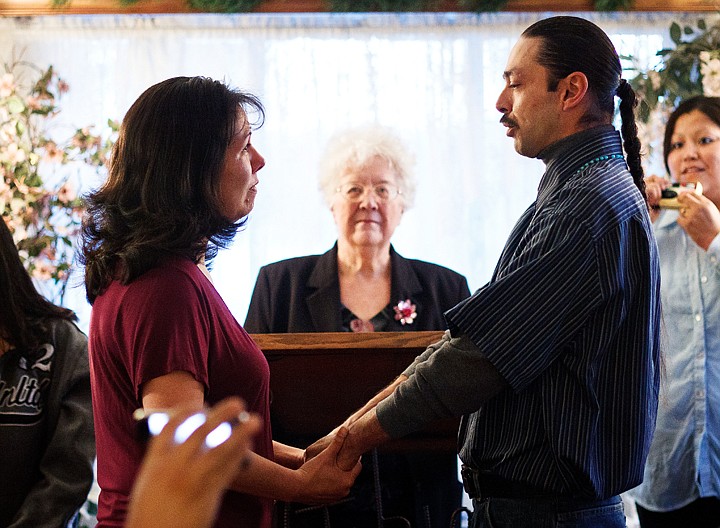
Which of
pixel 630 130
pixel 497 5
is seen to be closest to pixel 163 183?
pixel 630 130

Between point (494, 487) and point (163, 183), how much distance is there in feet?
2.65

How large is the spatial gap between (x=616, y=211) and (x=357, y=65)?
8.21 feet

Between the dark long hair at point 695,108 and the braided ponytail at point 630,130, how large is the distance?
1.05m

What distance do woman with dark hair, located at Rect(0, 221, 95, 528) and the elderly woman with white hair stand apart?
0.78 meters

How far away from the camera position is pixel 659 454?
2.60 m

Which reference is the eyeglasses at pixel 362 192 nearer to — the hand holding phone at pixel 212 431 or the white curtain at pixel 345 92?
the white curtain at pixel 345 92

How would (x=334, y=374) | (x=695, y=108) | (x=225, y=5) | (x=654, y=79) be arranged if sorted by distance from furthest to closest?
(x=225, y=5) < (x=654, y=79) < (x=695, y=108) < (x=334, y=374)

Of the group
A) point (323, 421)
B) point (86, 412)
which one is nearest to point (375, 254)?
point (323, 421)

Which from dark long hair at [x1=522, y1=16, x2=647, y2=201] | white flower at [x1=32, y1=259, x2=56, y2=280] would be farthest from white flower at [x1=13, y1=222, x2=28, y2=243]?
dark long hair at [x1=522, y1=16, x2=647, y2=201]

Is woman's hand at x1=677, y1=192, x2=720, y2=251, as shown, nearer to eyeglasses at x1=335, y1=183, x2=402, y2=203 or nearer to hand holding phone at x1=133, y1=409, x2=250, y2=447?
eyeglasses at x1=335, y1=183, x2=402, y2=203

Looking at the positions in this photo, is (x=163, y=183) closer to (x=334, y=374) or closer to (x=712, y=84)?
(x=334, y=374)

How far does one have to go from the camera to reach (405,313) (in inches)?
114

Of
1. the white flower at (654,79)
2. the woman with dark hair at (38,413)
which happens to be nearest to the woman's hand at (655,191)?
the white flower at (654,79)

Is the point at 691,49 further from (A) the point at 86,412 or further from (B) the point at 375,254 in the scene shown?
(A) the point at 86,412
